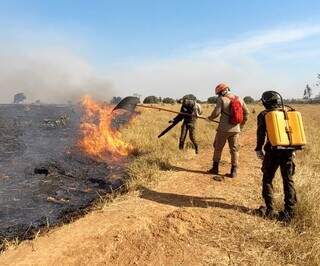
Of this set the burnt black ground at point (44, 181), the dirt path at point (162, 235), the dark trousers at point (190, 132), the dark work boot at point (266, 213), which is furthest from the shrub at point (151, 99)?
the dark work boot at point (266, 213)

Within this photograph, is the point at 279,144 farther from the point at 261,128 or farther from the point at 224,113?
the point at 224,113

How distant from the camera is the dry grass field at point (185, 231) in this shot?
6.66 metres

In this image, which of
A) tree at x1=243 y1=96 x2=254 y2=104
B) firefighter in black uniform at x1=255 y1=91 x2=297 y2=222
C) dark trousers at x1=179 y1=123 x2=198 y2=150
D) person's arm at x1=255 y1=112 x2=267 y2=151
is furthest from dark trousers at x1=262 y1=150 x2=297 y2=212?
tree at x1=243 y1=96 x2=254 y2=104

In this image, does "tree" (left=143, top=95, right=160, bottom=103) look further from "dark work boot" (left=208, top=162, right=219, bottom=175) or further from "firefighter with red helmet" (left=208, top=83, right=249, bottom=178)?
"firefighter with red helmet" (left=208, top=83, right=249, bottom=178)

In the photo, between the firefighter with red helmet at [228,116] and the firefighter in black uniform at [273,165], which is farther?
the firefighter with red helmet at [228,116]

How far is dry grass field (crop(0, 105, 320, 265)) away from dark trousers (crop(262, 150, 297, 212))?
29 centimetres

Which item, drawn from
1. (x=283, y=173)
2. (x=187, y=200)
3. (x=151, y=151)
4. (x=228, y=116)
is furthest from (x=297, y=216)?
(x=151, y=151)

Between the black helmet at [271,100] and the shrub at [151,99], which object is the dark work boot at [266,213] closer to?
the black helmet at [271,100]

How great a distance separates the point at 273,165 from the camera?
311 inches

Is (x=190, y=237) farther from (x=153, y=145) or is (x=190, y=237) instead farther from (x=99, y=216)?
(x=153, y=145)

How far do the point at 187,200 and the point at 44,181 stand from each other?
13.9 feet

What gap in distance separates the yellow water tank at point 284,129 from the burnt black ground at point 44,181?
154 inches

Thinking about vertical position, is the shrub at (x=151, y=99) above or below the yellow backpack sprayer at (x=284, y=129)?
below

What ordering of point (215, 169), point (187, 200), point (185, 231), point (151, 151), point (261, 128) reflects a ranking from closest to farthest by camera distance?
point (185, 231), point (261, 128), point (187, 200), point (215, 169), point (151, 151)
